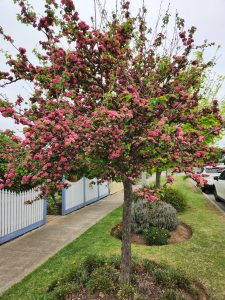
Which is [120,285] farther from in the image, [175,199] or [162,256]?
[175,199]

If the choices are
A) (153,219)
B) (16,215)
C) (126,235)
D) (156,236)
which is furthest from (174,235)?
(16,215)

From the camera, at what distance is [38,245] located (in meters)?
7.82

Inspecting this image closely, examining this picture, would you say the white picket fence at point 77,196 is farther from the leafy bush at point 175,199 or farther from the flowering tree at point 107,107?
the flowering tree at point 107,107

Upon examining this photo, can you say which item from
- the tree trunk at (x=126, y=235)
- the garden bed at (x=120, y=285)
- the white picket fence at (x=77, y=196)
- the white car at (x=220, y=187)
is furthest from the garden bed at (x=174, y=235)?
the white car at (x=220, y=187)

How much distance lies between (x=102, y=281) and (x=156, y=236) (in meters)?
3.48

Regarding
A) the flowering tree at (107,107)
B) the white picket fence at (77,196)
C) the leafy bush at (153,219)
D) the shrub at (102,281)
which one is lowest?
the shrub at (102,281)

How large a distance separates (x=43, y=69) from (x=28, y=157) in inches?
61.0

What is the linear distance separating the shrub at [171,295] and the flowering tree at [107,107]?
664 millimetres

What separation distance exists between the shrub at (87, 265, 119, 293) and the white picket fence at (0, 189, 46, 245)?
11.2 ft

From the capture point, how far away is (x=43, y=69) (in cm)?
416

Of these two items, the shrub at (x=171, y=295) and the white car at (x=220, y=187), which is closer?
the shrub at (x=171, y=295)

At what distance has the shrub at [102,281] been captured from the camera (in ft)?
15.0

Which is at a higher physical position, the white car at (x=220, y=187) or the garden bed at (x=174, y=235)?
the white car at (x=220, y=187)

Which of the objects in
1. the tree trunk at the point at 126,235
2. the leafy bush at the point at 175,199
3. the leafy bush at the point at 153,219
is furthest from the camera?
the leafy bush at the point at 175,199
